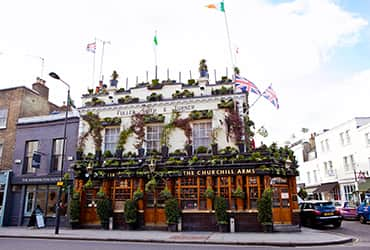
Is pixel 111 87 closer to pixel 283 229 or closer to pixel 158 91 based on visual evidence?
pixel 158 91

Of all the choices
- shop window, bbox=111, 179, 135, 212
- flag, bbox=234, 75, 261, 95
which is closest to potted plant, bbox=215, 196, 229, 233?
shop window, bbox=111, 179, 135, 212

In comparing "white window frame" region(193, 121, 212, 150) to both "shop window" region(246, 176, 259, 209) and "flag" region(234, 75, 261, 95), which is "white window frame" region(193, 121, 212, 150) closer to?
"flag" region(234, 75, 261, 95)

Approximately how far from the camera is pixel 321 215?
1662cm

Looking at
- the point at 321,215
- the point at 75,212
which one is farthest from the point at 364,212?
the point at 75,212

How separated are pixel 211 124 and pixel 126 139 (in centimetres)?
553

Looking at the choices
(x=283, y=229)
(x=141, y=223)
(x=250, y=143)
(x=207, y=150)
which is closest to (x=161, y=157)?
(x=207, y=150)

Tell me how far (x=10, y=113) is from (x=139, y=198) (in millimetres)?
13032

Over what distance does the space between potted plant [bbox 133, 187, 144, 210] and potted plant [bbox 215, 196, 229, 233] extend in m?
4.32

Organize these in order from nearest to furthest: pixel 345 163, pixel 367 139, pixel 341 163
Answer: pixel 367 139 → pixel 345 163 → pixel 341 163

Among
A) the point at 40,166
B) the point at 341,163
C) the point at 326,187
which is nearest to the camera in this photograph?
the point at 40,166

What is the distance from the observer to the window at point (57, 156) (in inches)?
774

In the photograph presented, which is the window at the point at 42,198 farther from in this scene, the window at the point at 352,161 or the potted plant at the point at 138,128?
the window at the point at 352,161

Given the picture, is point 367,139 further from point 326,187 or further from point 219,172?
point 219,172

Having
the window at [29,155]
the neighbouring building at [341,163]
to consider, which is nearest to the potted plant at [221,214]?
the window at [29,155]
